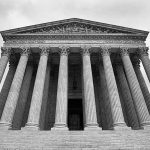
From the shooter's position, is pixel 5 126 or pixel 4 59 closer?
pixel 5 126

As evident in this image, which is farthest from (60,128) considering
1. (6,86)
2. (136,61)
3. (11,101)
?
(136,61)

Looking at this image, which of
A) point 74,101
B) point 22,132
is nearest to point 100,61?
point 74,101

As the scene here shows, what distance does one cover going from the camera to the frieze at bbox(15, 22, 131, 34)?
26.7 metres

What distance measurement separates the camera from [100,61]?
2753 centimetres

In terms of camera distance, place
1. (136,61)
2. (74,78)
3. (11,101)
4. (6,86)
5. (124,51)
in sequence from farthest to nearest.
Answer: (74,78) → (136,61) → (124,51) → (6,86) → (11,101)

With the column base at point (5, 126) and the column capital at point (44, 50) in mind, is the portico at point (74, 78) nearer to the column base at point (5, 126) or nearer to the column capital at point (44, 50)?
the column capital at point (44, 50)

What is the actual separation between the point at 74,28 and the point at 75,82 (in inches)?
337

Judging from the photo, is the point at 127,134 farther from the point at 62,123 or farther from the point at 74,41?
the point at 74,41

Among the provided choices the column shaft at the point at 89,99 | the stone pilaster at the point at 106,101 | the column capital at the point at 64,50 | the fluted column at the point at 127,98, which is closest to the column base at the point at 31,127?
the column shaft at the point at 89,99

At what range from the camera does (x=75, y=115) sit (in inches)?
1109

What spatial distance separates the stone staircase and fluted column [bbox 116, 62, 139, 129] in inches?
241

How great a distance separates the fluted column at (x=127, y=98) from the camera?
23259mm

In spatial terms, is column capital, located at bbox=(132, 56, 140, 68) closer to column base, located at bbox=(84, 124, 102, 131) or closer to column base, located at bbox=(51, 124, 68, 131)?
column base, located at bbox=(84, 124, 102, 131)

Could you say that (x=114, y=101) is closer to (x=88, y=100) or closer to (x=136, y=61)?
(x=88, y=100)
